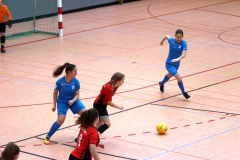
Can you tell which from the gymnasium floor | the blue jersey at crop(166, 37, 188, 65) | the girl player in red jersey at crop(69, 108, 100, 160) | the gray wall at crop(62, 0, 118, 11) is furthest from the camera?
the gray wall at crop(62, 0, 118, 11)

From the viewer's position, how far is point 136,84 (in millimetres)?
16219

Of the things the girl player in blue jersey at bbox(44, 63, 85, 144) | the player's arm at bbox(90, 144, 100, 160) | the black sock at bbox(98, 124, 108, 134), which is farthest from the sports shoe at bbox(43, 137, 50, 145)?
the player's arm at bbox(90, 144, 100, 160)

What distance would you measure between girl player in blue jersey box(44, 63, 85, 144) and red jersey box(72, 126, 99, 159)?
8.64ft

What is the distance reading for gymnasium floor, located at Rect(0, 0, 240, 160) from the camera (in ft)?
38.1

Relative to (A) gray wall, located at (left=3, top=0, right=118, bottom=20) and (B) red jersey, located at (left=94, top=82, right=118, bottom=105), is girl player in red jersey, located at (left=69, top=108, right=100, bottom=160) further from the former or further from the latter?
(A) gray wall, located at (left=3, top=0, right=118, bottom=20)

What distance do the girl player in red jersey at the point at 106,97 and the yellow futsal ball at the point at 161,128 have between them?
1.24 meters

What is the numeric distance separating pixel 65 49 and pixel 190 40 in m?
4.94

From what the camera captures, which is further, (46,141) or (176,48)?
(176,48)

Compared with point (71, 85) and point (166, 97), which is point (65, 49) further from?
point (71, 85)

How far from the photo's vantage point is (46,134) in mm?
12289

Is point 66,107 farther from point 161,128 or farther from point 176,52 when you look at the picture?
point 176,52

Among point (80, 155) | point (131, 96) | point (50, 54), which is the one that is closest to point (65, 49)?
point (50, 54)

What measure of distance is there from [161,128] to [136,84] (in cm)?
426

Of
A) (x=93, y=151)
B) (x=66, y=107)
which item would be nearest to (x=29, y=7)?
(x=66, y=107)
